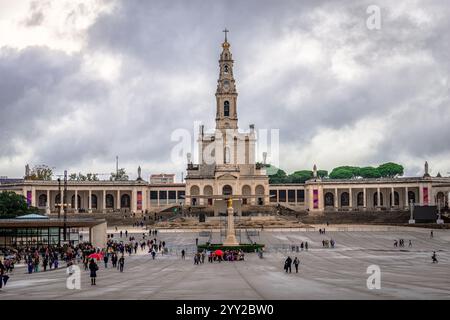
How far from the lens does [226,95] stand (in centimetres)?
14012

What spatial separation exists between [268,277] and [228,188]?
9864 cm

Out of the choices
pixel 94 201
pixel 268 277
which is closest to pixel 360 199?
pixel 94 201

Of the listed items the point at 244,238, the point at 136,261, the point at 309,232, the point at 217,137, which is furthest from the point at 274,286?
the point at 217,137

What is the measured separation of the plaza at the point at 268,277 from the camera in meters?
26.5

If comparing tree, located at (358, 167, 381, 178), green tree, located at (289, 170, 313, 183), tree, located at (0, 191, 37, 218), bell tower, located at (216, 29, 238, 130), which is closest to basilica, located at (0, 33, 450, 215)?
bell tower, located at (216, 29, 238, 130)

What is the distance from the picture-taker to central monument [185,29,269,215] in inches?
5330

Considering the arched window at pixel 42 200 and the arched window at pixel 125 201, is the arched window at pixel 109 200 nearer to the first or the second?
the arched window at pixel 125 201

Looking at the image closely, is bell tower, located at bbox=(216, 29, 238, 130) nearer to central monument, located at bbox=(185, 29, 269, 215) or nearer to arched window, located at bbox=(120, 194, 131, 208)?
central monument, located at bbox=(185, 29, 269, 215)

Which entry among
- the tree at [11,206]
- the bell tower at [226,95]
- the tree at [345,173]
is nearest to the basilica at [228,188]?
the bell tower at [226,95]

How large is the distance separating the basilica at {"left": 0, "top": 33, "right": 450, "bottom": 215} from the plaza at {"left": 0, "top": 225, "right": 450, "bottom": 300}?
62680mm

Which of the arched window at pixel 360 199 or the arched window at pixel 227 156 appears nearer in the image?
the arched window at pixel 227 156

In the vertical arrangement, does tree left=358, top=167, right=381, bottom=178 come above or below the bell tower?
below

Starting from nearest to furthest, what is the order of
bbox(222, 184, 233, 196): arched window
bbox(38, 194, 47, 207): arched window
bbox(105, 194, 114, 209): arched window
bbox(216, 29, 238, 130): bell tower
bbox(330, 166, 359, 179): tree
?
bbox(222, 184, 233, 196): arched window < bbox(38, 194, 47, 207): arched window < bbox(216, 29, 238, 130): bell tower < bbox(105, 194, 114, 209): arched window < bbox(330, 166, 359, 179): tree

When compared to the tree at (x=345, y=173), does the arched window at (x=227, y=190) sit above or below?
below
